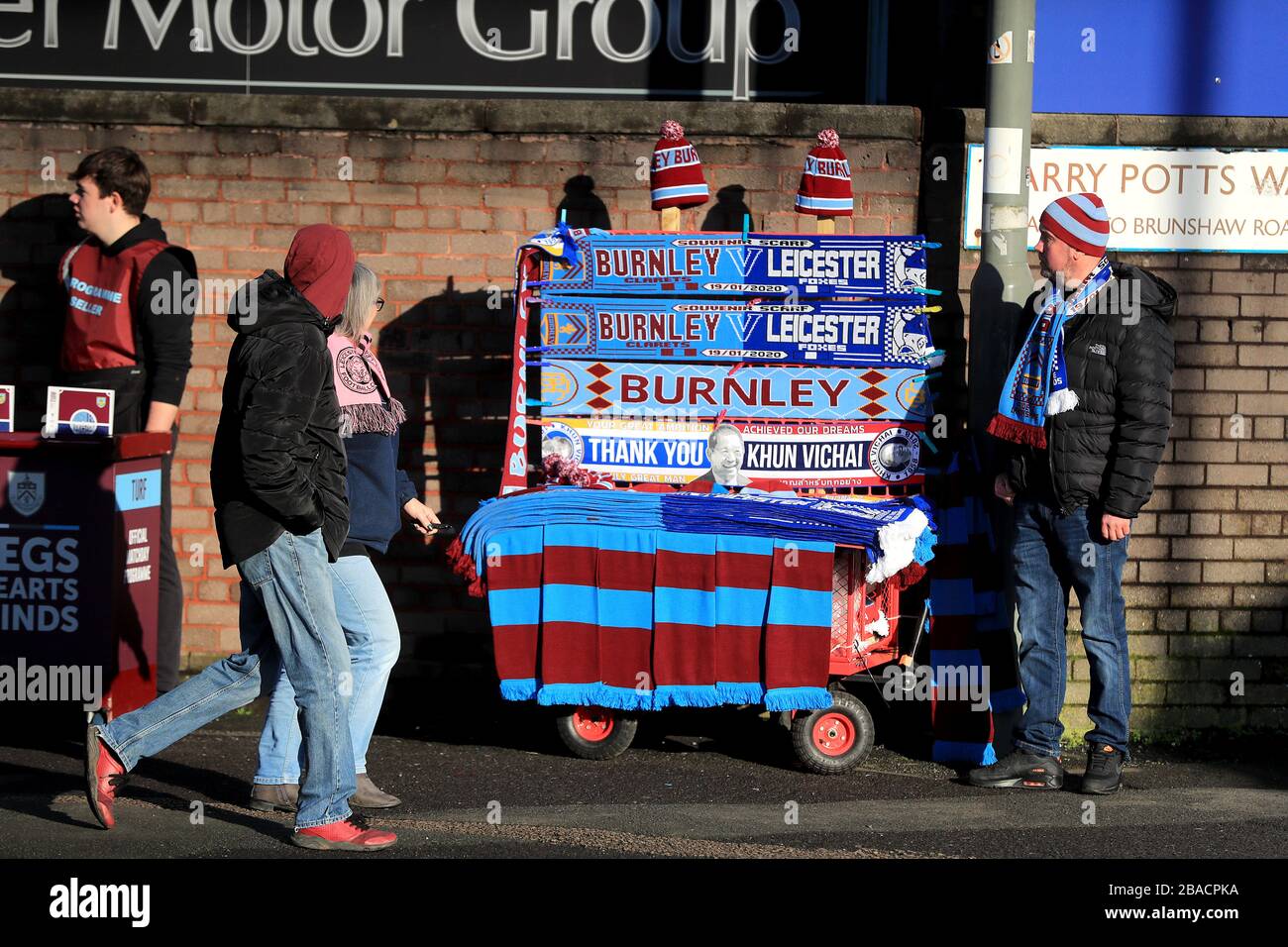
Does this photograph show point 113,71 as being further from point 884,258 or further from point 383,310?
point 884,258

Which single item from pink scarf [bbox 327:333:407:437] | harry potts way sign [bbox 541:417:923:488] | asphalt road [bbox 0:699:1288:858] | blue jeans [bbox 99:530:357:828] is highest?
pink scarf [bbox 327:333:407:437]

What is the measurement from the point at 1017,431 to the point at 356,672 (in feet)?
8.67

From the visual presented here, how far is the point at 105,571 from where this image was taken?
6.36 m

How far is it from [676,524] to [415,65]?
340cm

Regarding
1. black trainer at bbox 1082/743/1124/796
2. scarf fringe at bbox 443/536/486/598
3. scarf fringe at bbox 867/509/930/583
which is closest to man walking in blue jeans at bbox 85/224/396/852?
scarf fringe at bbox 443/536/486/598

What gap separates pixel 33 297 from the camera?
24.4 feet

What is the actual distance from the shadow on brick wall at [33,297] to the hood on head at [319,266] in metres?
2.78

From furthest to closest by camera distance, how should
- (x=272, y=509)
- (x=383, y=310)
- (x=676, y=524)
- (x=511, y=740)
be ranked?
1. (x=383, y=310)
2. (x=511, y=740)
3. (x=676, y=524)
4. (x=272, y=509)

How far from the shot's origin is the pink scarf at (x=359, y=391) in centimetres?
559

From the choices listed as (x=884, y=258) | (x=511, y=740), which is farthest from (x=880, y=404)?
(x=511, y=740)

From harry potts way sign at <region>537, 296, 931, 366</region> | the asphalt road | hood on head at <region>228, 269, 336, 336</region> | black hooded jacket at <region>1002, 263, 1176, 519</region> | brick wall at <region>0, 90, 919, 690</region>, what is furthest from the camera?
brick wall at <region>0, 90, 919, 690</region>

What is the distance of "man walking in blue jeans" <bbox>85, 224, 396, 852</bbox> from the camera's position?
483 centimetres

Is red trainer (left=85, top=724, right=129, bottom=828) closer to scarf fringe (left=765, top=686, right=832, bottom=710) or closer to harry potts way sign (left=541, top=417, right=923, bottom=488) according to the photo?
harry potts way sign (left=541, top=417, right=923, bottom=488)

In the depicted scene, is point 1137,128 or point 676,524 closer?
point 676,524
